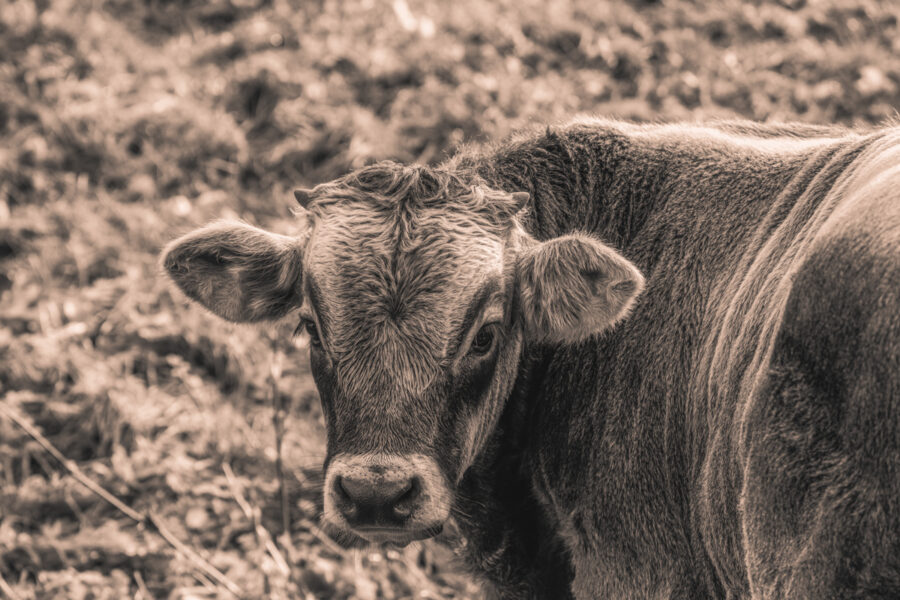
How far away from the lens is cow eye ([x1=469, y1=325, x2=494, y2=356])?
398 cm

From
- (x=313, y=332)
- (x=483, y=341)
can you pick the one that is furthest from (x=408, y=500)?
(x=313, y=332)

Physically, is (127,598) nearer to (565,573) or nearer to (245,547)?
(245,547)

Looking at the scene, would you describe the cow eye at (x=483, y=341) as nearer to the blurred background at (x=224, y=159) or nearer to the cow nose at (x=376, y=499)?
the cow nose at (x=376, y=499)

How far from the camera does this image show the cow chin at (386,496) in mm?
3680

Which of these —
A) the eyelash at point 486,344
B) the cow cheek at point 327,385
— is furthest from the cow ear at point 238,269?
the eyelash at point 486,344

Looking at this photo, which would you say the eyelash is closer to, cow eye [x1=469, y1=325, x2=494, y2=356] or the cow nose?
cow eye [x1=469, y1=325, x2=494, y2=356]

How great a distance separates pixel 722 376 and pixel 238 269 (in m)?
1.93

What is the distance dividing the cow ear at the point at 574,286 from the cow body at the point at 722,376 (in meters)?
0.20

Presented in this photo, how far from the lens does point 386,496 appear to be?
368 cm

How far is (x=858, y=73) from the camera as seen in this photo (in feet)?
31.5

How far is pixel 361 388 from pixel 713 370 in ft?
3.93

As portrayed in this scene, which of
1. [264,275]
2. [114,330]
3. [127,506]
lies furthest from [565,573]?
[114,330]

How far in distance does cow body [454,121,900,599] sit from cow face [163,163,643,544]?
0.83 feet

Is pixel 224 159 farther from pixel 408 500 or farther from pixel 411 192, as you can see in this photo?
pixel 408 500
